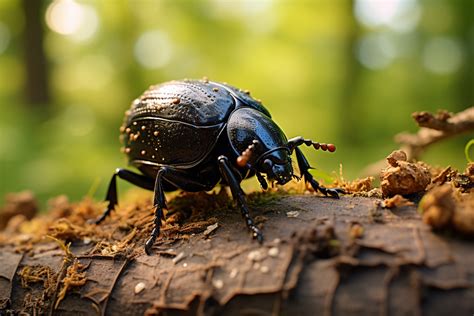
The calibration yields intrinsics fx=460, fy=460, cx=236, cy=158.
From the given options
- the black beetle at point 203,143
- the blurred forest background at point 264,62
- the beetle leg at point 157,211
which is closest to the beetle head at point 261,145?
the black beetle at point 203,143

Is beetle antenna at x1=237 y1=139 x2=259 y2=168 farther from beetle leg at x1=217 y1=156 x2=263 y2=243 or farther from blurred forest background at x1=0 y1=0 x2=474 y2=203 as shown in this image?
blurred forest background at x1=0 y1=0 x2=474 y2=203

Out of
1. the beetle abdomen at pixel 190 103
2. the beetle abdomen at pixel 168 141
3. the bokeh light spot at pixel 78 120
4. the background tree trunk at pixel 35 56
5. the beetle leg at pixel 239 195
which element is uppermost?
the background tree trunk at pixel 35 56

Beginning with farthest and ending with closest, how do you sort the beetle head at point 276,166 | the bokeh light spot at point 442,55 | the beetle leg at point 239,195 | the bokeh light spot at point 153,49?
the bokeh light spot at point 442,55 < the bokeh light spot at point 153,49 < the beetle head at point 276,166 < the beetle leg at point 239,195

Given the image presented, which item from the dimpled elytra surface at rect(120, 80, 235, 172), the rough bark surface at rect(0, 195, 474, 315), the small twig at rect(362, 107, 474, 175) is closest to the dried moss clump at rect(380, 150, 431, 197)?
the rough bark surface at rect(0, 195, 474, 315)

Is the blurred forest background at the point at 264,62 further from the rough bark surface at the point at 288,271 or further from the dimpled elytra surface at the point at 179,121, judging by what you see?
the rough bark surface at the point at 288,271

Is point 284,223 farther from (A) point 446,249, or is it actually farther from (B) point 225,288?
(A) point 446,249

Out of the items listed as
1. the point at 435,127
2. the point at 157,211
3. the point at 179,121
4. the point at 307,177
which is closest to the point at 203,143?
the point at 179,121

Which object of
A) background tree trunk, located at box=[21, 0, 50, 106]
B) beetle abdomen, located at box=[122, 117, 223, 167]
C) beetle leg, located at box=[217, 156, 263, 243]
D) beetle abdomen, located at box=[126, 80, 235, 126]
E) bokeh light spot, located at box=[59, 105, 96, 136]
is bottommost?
bokeh light spot, located at box=[59, 105, 96, 136]
